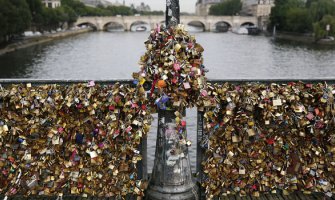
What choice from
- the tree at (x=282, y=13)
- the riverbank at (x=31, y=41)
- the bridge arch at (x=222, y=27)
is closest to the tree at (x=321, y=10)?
the tree at (x=282, y=13)

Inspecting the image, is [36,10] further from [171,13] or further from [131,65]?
[171,13]

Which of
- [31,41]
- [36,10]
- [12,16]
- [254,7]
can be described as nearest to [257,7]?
[254,7]

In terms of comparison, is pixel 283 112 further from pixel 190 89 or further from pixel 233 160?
pixel 190 89

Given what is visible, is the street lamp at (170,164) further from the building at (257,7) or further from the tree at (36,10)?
the building at (257,7)

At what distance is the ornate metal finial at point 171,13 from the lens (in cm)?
462

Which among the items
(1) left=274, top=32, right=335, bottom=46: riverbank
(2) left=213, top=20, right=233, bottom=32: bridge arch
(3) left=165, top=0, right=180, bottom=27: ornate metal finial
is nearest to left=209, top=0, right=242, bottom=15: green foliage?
(2) left=213, top=20, right=233, bottom=32: bridge arch

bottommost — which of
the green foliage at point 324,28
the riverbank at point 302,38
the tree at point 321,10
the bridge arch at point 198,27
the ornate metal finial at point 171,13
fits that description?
the bridge arch at point 198,27

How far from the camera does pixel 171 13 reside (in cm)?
466

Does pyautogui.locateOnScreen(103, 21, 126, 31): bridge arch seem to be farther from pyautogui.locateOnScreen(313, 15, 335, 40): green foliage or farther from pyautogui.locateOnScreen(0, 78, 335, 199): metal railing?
pyautogui.locateOnScreen(0, 78, 335, 199): metal railing

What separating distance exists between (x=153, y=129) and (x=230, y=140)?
795 cm

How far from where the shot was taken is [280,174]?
5.29 m

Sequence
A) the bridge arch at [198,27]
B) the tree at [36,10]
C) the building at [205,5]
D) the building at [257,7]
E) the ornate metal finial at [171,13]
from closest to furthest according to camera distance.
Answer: the ornate metal finial at [171,13], the tree at [36,10], the bridge arch at [198,27], the building at [257,7], the building at [205,5]

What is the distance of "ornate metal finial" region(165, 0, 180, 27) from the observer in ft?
15.2

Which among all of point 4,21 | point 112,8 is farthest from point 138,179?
point 112,8
